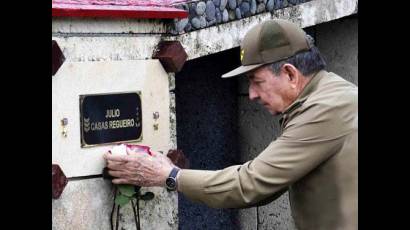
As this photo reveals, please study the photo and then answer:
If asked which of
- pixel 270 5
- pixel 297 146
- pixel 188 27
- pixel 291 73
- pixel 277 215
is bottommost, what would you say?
pixel 277 215

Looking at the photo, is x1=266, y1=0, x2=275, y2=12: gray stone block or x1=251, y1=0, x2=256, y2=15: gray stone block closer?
x1=251, y1=0, x2=256, y2=15: gray stone block

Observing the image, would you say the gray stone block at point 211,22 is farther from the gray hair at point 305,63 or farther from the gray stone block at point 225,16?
the gray hair at point 305,63

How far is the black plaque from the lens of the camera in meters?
4.19

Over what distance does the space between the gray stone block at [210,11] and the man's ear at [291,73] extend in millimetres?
1426

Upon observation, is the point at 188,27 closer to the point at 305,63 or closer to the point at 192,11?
the point at 192,11

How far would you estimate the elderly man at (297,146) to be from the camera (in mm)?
3521

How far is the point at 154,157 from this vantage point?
4.00m

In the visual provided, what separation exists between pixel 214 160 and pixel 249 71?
2742 mm

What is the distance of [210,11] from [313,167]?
1791 mm

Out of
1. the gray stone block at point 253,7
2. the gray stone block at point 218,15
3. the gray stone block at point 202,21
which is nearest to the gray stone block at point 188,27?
the gray stone block at point 202,21

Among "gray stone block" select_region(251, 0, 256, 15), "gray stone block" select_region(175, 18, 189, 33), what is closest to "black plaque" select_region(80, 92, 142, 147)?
"gray stone block" select_region(175, 18, 189, 33)

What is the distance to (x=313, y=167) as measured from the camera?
3.53 metres

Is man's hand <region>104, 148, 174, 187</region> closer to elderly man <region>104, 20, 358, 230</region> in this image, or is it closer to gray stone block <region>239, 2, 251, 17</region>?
elderly man <region>104, 20, 358, 230</region>

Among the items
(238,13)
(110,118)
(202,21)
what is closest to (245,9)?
(238,13)
